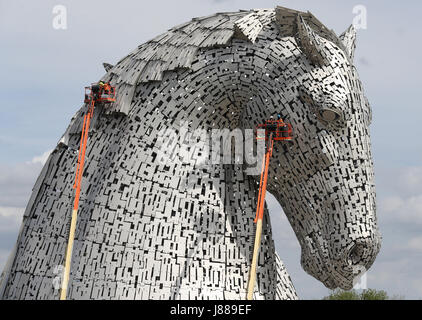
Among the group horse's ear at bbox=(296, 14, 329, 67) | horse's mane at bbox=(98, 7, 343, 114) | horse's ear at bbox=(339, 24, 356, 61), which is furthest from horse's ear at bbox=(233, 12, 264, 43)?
horse's ear at bbox=(339, 24, 356, 61)

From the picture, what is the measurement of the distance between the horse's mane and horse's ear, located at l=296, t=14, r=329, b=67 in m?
0.15

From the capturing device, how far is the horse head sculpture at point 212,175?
233 inches

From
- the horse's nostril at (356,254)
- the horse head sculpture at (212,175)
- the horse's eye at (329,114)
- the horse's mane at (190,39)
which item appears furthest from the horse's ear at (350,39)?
the horse's nostril at (356,254)

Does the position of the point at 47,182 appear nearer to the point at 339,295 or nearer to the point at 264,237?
the point at 264,237

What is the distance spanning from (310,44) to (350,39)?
0.89m

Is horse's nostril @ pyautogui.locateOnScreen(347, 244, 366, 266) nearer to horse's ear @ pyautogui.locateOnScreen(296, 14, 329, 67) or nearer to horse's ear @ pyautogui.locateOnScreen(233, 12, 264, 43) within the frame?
horse's ear @ pyautogui.locateOnScreen(296, 14, 329, 67)

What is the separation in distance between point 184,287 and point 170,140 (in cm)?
129

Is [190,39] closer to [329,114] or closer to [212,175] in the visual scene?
[212,175]

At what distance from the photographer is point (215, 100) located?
6.17 m

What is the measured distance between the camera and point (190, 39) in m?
6.34
